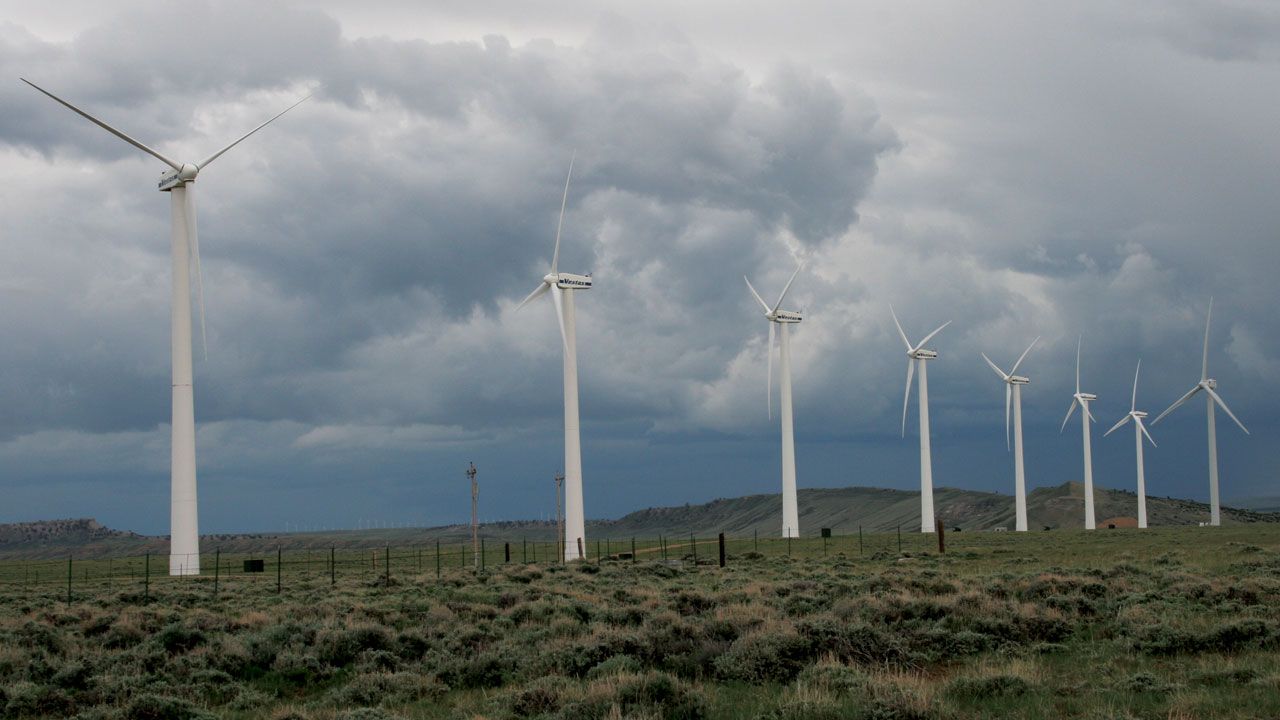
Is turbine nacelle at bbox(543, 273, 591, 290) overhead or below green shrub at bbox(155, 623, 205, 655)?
overhead

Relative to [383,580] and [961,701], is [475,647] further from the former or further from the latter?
[383,580]

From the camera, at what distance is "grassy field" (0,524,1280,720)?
18.4m

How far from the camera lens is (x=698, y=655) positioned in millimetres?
22844

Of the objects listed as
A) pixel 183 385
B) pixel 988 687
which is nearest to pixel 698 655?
pixel 988 687

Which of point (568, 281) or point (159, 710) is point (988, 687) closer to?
point (159, 710)

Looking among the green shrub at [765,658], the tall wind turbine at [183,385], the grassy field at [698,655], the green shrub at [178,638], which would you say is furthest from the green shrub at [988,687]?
the tall wind turbine at [183,385]

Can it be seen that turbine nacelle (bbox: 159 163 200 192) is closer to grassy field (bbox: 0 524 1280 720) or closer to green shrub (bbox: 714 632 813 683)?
grassy field (bbox: 0 524 1280 720)

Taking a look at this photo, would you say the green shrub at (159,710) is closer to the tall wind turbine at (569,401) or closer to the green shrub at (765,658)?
the green shrub at (765,658)

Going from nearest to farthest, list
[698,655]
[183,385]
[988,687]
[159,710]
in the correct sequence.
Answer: [988,687] < [159,710] < [698,655] < [183,385]

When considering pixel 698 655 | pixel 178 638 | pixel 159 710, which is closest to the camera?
pixel 159 710

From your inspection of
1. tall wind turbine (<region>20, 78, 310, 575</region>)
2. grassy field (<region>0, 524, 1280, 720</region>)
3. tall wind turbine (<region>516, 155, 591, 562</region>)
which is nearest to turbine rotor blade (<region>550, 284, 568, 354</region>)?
tall wind turbine (<region>516, 155, 591, 562</region>)

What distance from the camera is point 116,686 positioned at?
23.0m

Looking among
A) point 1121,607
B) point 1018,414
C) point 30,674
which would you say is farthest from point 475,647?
point 1018,414

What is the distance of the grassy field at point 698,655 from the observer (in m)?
18.4
